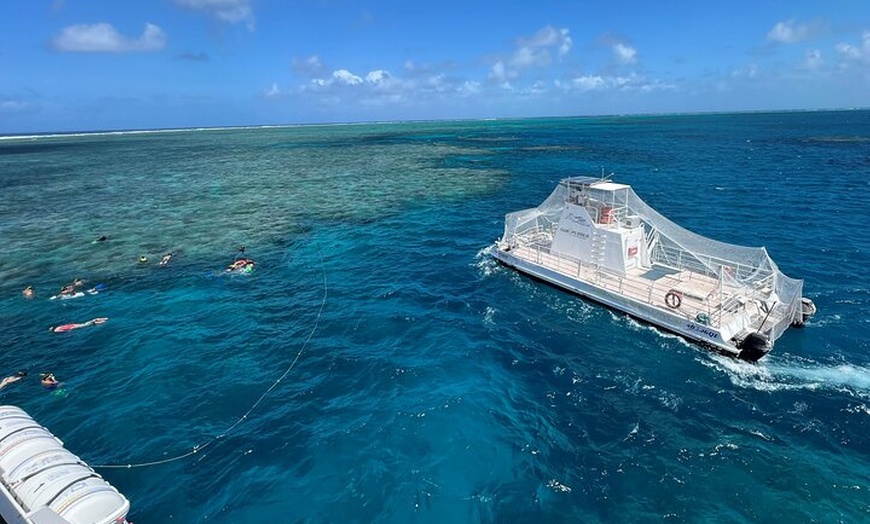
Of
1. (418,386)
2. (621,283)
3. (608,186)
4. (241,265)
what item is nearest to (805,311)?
(621,283)

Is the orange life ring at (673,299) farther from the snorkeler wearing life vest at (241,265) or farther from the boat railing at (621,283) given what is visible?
the snorkeler wearing life vest at (241,265)

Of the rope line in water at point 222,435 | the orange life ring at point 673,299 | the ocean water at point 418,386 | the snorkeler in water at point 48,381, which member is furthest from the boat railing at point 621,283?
the snorkeler in water at point 48,381

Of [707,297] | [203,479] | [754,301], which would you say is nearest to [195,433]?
[203,479]

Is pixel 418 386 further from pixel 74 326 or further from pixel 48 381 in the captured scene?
pixel 74 326

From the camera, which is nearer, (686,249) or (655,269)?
(686,249)

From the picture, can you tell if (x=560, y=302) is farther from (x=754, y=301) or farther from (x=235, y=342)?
(x=235, y=342)

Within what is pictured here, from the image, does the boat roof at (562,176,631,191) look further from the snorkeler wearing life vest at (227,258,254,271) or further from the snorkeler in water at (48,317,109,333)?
the snorkeler in water at (48,317,109,333)
